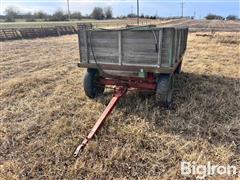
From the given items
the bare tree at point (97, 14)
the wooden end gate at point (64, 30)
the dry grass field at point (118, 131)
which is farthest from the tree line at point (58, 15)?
the dry grass field at point (118, 131)

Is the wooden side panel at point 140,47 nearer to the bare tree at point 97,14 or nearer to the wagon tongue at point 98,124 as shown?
the wagon tongue at point 98,124

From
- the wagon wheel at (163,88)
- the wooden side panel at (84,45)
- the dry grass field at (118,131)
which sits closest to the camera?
the dry grass field at (118,131)

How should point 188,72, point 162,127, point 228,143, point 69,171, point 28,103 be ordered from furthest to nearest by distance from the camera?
point 188,72 → point 28,103 → point 162,127 → point 228,143 → point 69,171

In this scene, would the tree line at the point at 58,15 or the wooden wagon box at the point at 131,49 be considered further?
the tree line at the point at 58,15

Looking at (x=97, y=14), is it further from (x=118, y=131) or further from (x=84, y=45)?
(x=118, y=131)

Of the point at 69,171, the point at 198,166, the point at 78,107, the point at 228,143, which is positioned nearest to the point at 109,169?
the point at 69,171

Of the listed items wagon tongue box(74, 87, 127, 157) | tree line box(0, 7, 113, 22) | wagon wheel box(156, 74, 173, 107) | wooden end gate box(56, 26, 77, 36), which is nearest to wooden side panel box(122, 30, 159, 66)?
wagon wheel box(156, 74, 173, 107)

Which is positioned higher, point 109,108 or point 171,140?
point 109,108

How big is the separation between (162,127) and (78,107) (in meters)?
1.77

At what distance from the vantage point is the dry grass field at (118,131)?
338 centimetres

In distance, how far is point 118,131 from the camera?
4.20m

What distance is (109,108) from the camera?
14.6 ft

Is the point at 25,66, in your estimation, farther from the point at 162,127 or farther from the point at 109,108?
the point at 162,127

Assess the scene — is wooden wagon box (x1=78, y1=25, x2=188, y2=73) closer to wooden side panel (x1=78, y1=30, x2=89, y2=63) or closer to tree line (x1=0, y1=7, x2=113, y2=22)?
wooden side panel (x1=78, y1=30, x2=89, y2=63)
